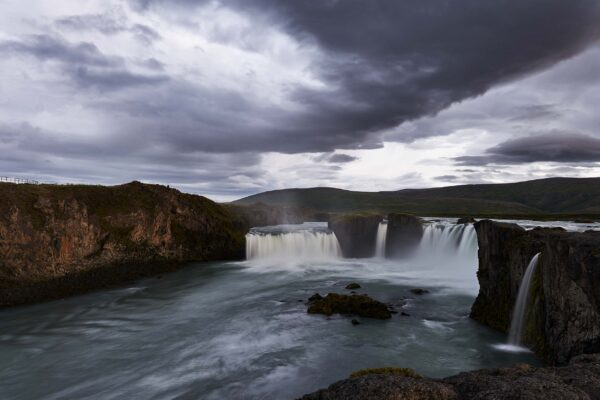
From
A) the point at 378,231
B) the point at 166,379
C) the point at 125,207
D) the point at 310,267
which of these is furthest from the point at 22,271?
the point at 378,231

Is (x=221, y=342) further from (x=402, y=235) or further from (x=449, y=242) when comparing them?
(x=402, y=235)

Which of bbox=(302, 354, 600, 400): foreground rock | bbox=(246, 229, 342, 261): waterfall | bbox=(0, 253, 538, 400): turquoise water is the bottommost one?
bbox=(0, 253, 538, 400): turquoise water

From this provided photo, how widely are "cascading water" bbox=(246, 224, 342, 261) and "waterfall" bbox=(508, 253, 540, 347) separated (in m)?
36.8

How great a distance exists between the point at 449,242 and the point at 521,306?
31.4 meters

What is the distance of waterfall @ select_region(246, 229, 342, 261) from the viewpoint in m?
54.7

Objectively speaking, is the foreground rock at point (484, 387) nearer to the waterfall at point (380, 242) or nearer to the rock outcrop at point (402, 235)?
the rock outcrop at point (402, 235)

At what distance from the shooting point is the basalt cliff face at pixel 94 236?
32.2 m

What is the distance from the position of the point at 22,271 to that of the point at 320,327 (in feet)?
93.7

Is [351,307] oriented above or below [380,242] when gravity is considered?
below

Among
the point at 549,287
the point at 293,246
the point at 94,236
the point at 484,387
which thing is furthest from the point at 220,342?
the point at 293,246

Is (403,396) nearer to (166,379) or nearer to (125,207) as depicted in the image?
(166,379)

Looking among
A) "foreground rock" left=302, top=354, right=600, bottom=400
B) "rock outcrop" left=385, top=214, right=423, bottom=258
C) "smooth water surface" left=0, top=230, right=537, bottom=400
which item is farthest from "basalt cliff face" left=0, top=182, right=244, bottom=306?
"foreground rock" left=302, top=354, right=600, bottom=400

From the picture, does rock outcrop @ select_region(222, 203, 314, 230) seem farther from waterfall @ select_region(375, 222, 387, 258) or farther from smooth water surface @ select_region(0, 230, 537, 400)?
smooth water surface @ select_region(0, 230, 537, 400)

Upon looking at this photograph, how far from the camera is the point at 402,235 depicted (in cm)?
5444
